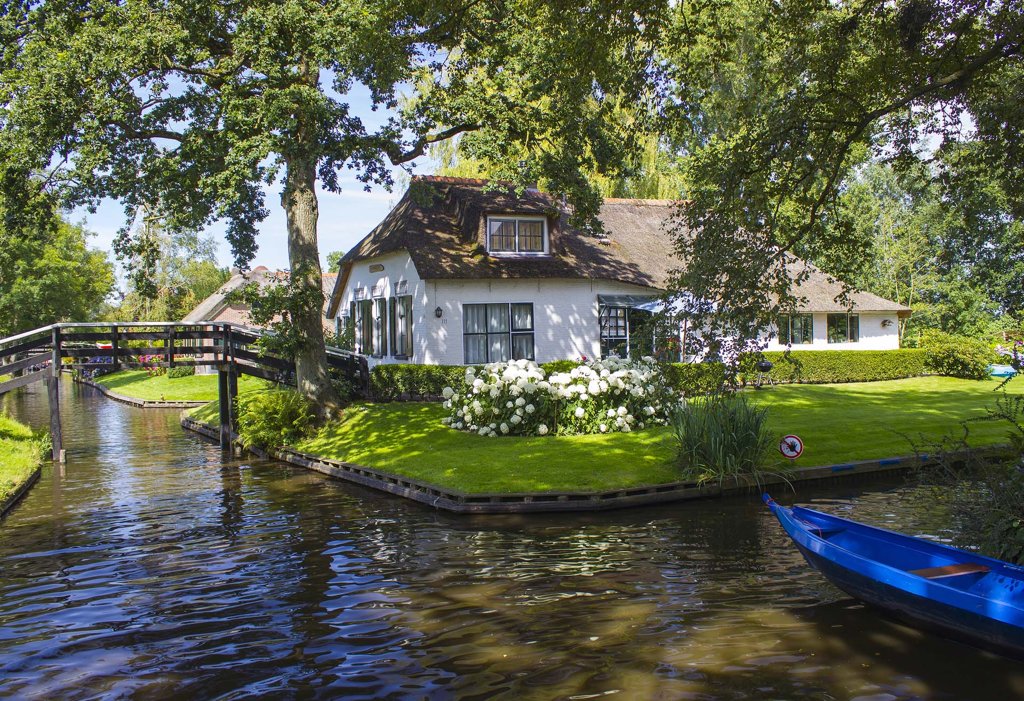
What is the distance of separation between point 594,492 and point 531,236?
16.1m

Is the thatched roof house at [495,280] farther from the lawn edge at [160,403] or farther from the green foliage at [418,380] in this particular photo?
the lawn edge at [160,403]

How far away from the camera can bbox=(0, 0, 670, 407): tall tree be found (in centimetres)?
Result: 1611

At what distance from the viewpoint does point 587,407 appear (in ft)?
61.2

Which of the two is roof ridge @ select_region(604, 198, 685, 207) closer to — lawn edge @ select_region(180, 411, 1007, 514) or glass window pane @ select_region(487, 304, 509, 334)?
glass window pane @ select_region(487, 304, 509, 334)

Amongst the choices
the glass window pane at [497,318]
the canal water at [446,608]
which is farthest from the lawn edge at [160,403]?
the canal water at [446,608]

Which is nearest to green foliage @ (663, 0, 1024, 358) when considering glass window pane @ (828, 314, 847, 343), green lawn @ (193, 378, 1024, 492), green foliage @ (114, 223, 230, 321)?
green lawn @ (193, 378, 1024, 492)

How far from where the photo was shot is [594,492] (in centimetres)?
1398

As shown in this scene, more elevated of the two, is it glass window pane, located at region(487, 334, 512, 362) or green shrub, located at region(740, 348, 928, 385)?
glass window pane, located at region(487, 334, 512, 362)

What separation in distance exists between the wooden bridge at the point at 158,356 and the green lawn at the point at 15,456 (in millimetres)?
754

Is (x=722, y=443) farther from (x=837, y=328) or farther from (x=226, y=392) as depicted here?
(x=837, y=328)

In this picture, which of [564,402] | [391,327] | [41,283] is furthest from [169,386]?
[564,402]

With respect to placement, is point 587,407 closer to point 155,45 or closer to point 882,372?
point 155,45

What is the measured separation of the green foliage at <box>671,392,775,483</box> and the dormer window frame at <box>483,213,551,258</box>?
46.1 ft

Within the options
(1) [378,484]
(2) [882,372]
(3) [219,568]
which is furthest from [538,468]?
(2) [882,372]
